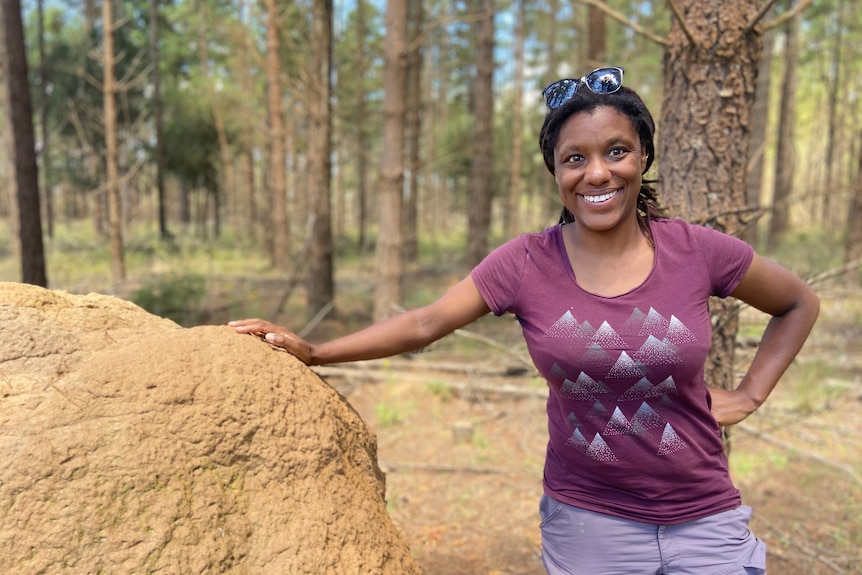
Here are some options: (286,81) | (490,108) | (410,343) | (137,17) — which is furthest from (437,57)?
(410,343)

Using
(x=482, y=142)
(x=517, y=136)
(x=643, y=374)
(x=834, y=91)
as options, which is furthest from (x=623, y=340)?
(x=834, y=91)

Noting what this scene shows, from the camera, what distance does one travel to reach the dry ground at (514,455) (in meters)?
3.88

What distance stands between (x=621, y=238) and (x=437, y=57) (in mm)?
25551

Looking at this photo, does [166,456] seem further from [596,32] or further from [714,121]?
[596,32]

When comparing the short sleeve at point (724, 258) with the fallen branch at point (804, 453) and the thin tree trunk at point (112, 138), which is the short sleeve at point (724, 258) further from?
the thin tree trunk at point (112, 138)

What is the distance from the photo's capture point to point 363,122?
17000mm

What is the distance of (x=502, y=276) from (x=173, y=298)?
7.23 metres

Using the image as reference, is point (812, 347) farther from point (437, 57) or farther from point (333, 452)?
point (437, 57)

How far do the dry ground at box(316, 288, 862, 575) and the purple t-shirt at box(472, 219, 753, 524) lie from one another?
2.02m

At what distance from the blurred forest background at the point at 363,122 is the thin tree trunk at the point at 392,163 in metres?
0.02

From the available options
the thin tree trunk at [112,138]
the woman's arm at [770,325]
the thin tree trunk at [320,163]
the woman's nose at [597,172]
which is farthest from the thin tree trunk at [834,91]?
the thin tree trunk at [112,138]

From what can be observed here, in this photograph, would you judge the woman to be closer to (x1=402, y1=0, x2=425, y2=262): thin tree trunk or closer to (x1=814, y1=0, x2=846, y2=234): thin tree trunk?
(x1=814, y1=0, x2=846, y2=234): thin tree trunk

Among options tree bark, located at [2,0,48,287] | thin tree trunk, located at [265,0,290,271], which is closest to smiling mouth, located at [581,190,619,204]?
tree bark, located at [2,0,48,287]

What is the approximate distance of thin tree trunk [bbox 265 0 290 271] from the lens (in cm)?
1055
